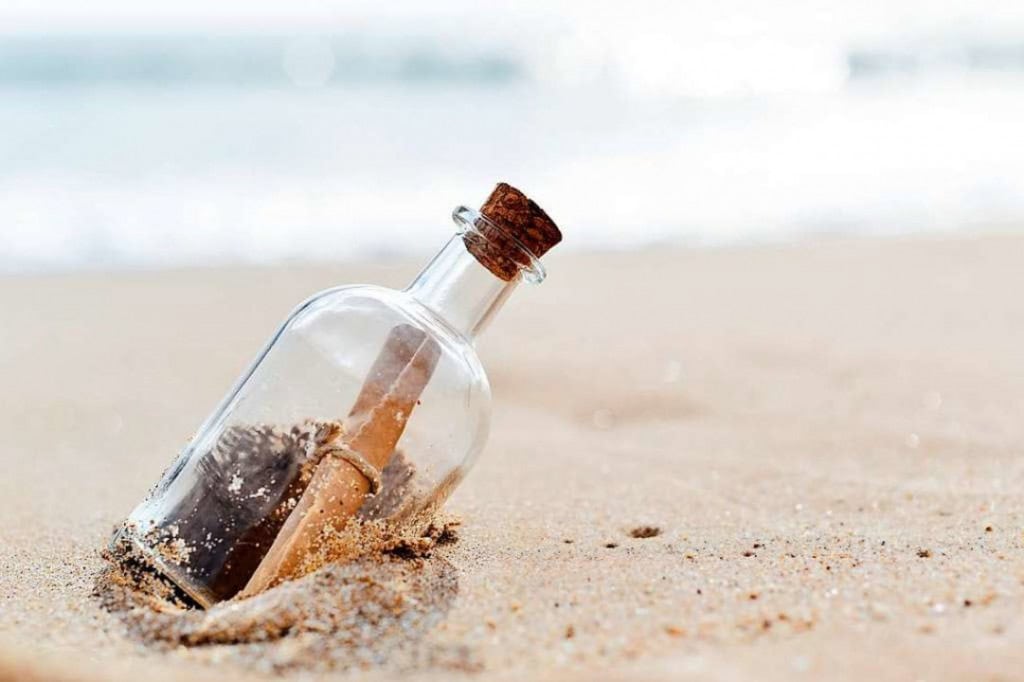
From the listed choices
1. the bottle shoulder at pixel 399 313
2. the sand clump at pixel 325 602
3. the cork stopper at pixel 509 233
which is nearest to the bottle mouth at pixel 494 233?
the cork stopper at pixel 509 233

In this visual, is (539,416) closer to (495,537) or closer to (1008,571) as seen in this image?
(495,537)

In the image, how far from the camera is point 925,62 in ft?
58.2

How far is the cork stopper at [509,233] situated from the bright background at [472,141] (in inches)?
184

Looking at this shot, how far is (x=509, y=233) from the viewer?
171cm

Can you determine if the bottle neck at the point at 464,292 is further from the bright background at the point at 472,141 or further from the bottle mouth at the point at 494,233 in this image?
the bright background at the point at 472,141

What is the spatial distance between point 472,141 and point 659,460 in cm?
770

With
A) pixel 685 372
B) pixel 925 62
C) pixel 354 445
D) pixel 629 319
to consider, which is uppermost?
pixel 925 62

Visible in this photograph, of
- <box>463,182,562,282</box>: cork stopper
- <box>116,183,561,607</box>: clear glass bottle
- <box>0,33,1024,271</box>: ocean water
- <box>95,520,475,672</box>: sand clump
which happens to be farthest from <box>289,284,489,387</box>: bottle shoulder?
<box>0,33,1024,271</box>: ocean water

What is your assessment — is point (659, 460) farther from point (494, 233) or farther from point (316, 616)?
point (316, 616)

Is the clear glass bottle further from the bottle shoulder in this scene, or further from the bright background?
the bright background

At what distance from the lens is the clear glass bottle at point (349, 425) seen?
5.49ft

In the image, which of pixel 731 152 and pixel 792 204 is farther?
pixel 731 152

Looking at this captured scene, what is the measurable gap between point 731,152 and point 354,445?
815cm

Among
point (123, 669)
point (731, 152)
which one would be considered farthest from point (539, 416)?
point (731, 152)
